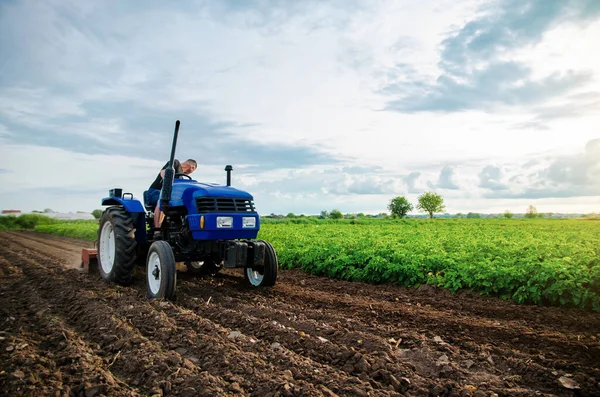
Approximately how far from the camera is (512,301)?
7.04 meters

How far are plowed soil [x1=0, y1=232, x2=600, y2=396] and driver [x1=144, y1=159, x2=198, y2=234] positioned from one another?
1.30 meters

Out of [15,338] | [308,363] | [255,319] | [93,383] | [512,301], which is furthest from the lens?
[512,301]

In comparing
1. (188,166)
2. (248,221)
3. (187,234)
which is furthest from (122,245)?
(248,221)

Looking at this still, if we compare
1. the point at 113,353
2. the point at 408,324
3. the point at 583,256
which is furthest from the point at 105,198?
the point at 583,256

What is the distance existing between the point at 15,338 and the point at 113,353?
129 centimetres

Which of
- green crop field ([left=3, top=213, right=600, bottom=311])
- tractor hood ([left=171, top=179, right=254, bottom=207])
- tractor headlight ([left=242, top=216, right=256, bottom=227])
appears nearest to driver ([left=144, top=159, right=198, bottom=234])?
tractor hood ([left=171, top=179, right=254, bottom=207])

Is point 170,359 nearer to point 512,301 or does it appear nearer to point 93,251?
point 512,301

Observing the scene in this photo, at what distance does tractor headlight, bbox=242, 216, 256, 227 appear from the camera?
7195 mm

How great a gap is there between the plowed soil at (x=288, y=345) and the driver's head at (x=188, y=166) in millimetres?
2138

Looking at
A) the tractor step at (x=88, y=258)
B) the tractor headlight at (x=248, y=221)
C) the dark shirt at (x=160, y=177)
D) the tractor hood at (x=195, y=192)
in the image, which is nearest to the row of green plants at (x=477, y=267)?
the tractor headlight at (x=248, y=221)

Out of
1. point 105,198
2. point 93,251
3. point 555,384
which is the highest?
point 105,198

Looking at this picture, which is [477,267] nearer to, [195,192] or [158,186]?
[195,192]

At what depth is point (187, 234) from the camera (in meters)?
7.36

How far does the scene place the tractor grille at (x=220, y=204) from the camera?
6.97m
